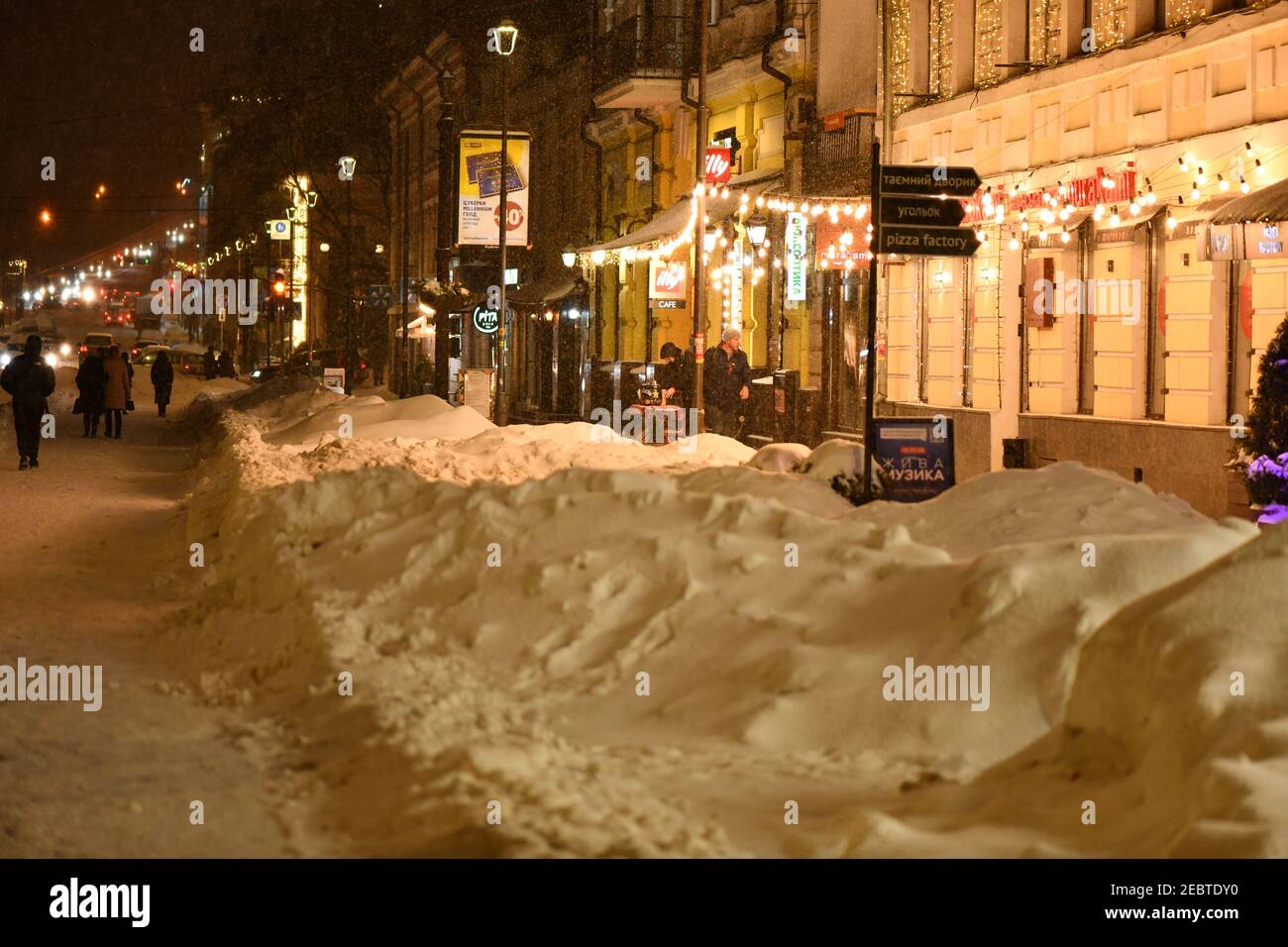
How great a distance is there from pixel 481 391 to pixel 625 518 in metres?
23.0

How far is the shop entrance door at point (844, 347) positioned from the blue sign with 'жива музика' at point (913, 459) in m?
12.5

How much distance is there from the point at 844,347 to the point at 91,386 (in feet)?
48.7

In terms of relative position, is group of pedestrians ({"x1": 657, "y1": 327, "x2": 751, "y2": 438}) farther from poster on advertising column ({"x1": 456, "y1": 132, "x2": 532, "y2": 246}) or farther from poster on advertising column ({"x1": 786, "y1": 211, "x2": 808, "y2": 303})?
poster on advertising column ({"x1": 456, "y1": 132, "x2": 532, "y2": 246})

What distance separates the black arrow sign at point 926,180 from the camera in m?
12.8

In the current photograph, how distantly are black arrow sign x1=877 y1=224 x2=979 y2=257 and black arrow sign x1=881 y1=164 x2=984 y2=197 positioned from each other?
318 millimetres

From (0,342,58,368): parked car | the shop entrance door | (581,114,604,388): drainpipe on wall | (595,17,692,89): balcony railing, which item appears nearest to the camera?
the shop entrance door

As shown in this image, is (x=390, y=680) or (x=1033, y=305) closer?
(x=390, y=680)

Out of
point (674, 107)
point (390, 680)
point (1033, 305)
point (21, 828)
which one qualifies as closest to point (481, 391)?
point (674, 107)

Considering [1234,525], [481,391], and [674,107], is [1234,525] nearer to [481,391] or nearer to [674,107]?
[481,391]

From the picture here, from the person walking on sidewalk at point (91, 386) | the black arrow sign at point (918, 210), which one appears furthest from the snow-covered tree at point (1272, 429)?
the person walking on sidewalk at point (91, 386)

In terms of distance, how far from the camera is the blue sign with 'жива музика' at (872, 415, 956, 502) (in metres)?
13.6

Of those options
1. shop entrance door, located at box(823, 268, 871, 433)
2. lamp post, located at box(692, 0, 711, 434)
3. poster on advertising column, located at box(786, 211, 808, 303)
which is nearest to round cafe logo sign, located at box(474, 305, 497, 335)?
poster on advertising column, located at box(786, 211, 808, 303)

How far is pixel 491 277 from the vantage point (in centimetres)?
4791

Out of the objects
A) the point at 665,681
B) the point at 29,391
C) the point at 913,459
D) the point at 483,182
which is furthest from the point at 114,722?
the point at 483,182
